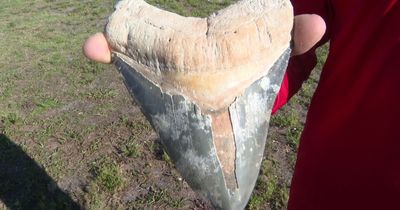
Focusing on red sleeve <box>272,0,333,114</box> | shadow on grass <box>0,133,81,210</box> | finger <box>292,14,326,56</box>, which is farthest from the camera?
shadow on grass <box>0,133,81,210</box>

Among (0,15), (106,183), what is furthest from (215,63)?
(0,15)

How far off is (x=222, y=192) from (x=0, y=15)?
5367 millimetres

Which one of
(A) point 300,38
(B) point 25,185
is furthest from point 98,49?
(B) point 25,185

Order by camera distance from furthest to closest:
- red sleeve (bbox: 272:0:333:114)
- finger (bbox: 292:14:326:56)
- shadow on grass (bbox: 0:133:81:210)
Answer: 1. shadow on grass (bbox: 0:133:81:210)
2. red sleeve (bbox: 272:0:333:114)
3. finger (bbox: 292:14:326:56)

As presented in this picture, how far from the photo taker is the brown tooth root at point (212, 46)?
3.37 ft

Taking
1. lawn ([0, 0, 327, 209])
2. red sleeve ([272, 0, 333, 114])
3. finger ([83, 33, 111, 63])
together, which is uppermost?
finger ([83, 33, 111, 63])

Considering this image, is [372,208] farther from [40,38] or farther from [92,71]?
[40,38]

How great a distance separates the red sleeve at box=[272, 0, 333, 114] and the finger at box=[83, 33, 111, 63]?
0.40 m

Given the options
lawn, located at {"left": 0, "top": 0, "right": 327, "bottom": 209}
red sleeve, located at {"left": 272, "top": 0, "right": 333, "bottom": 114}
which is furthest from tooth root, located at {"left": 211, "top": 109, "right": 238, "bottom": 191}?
lawn, located at {"left": 0, "top": 0, "right": 327, "bottom": 209}

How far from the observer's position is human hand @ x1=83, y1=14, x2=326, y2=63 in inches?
40.0

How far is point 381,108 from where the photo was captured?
1.07 metres

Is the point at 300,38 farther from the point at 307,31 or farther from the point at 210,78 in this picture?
the point at 210,78

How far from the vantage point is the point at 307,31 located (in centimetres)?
103

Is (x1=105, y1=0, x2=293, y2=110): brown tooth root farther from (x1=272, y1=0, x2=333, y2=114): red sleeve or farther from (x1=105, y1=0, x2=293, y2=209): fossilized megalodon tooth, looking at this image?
(x1=272, y1=0, x2=333, y2=114): red sleeve
